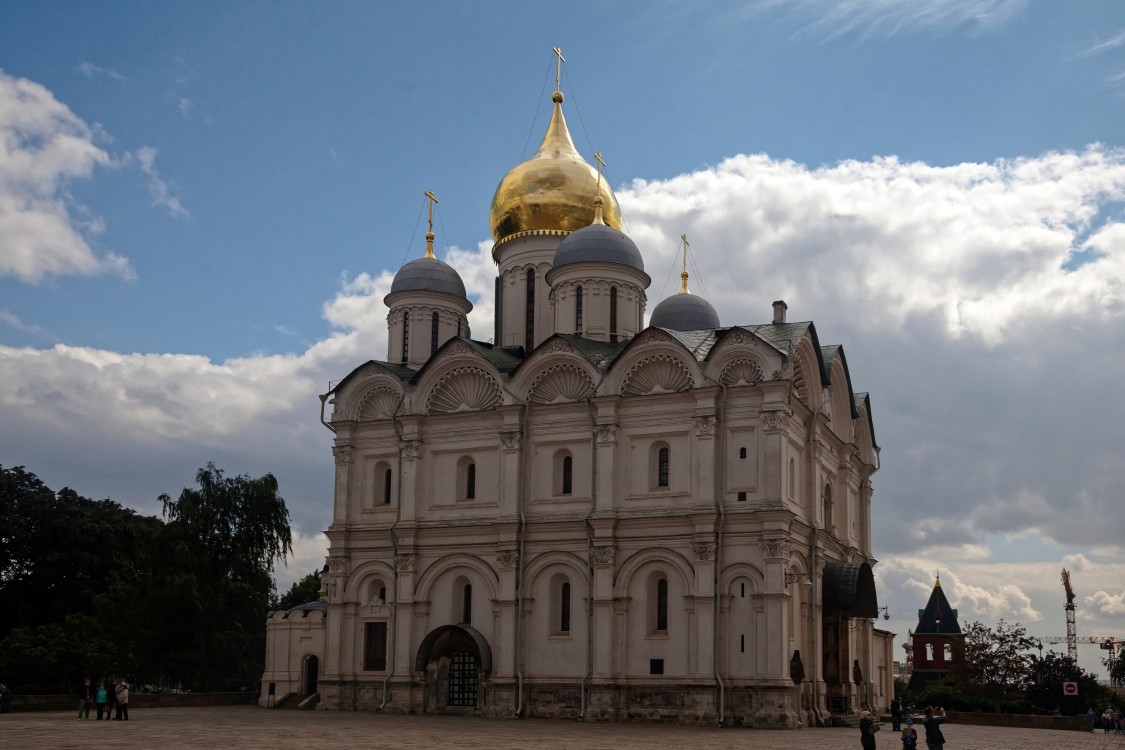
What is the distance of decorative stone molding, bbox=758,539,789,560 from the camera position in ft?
101

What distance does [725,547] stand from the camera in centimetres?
3180

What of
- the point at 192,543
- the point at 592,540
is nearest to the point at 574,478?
the point at 592,540

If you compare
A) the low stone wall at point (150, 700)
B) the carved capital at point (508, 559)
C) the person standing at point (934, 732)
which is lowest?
the low stone wall at point (150, 700)

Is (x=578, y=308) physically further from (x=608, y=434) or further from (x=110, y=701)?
(x=110, y=701)

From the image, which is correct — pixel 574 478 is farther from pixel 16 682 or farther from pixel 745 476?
pixel 16 682

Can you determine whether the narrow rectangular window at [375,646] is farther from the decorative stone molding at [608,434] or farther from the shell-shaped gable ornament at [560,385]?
the decorative stone molding at [608,434]

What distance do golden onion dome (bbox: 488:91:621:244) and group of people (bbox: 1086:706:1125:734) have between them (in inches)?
833

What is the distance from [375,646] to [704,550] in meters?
Answer: 10.5

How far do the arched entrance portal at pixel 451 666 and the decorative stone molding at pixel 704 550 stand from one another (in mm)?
6557

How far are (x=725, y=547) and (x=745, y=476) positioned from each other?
6.18ft

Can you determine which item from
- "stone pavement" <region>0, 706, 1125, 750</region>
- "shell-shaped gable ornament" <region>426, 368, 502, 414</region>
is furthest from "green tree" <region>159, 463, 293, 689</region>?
"shell-shaped gable ornament" <region>426, 368, 502, 414</region>

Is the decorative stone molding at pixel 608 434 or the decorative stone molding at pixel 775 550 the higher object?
the decorative stone molding at pixel 608 434

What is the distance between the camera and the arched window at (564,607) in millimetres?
33625

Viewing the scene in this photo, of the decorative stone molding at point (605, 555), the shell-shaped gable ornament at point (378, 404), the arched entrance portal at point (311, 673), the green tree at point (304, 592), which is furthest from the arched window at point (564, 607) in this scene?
the green tree at point (304, 592)
